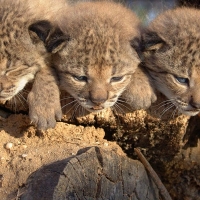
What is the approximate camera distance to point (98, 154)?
7.27ft

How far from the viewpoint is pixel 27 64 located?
256 cm

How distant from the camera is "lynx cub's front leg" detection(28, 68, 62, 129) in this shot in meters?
2.45

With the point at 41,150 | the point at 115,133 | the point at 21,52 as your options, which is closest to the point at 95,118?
the point at 115,133

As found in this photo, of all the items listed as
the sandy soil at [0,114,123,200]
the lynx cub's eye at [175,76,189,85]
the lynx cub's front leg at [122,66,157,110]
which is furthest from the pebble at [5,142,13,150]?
the lynx cub's eye at [175,76,189,85]

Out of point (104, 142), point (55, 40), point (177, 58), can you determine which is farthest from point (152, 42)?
point (104, 142)

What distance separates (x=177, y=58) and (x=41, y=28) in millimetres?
892

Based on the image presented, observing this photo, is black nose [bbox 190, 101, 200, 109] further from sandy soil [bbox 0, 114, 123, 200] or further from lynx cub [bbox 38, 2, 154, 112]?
sandy soil [bbox 0, 114, 123, 200]

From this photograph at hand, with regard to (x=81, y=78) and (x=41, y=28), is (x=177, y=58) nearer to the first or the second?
(x=81, y=78)

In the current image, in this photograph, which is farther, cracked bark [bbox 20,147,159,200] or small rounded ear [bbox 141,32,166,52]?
small rounded ear [bbox 141,32,166,52]

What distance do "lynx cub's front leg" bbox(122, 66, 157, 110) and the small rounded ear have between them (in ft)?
0.63

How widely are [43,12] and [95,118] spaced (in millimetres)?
802

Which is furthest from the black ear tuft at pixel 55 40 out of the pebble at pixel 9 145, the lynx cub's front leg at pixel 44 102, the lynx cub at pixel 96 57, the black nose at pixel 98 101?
the pebble at pixel 9 145

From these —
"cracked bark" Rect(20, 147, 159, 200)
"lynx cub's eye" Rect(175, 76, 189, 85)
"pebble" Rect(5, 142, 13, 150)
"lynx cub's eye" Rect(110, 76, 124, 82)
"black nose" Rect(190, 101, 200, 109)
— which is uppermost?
"lynx cub's eye" Rect(175, 76, 189, 85)

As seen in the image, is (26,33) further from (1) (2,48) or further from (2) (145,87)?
(2) (145,87)
